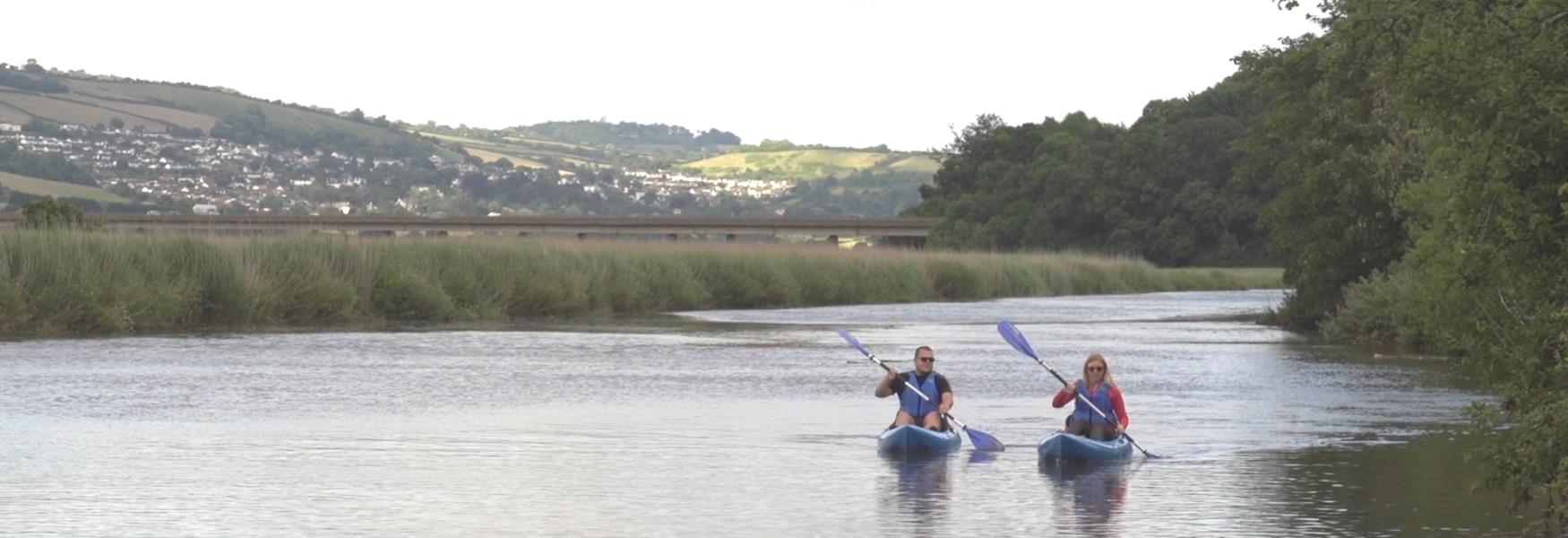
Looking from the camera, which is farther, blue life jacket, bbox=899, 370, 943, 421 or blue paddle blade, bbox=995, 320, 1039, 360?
blue paddle blade, bbox=995, 320, 1039, 360

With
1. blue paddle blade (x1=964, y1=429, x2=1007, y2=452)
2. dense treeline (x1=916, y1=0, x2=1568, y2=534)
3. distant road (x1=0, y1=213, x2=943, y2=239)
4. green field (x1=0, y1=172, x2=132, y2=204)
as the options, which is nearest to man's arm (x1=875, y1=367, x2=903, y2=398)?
blue paddle blade (x1=964, y1=429, x2=1007, y2=452)

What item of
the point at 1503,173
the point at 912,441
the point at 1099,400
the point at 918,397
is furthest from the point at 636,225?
the point at 1503,173

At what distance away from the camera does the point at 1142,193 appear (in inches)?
4365

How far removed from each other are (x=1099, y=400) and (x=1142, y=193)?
9335 centimetres

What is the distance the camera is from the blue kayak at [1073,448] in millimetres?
18156

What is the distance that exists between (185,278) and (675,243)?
21.5 meters

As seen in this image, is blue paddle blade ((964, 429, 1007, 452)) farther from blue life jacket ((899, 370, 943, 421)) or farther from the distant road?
the distant road

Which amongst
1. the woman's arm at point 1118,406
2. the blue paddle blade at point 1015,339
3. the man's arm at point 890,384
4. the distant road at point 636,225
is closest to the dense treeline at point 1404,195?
the woman's arm at point 1118,406

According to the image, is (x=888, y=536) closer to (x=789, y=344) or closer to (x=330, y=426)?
(x=330, y=426)

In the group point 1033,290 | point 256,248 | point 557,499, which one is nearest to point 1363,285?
point 256,248

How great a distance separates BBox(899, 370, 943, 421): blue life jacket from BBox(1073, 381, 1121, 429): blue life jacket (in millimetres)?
1234

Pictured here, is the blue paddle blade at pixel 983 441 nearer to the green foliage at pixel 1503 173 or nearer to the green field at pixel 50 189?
the green foliage at pixel 1503 173

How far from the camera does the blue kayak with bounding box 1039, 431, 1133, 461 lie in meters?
18.2

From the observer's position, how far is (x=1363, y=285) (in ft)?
132
